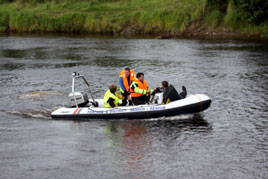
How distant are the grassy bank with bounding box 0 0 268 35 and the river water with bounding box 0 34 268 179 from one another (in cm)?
1665

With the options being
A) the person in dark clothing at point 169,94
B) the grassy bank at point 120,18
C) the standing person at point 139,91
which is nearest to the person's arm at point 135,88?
the standing person at point 139,91

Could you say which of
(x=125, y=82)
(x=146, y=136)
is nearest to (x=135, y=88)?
(x=125, y=82)

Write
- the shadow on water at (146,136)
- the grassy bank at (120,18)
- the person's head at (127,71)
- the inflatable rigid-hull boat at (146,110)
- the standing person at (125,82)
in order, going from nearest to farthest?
the shadow on water at (146,136)
the inflatable rigid-hull boat at (146,110)
the person's head at (127,71)
the standing person at (125,82)
the grassy bank at (120,18)

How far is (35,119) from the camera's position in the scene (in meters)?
17.4

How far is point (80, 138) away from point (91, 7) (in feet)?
156

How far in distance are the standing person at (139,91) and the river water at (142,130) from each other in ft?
3.30

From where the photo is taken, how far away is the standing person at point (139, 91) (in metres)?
16.5

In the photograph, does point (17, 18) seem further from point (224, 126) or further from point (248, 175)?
point (248, 175)

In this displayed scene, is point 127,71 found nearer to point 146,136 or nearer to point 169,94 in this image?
point 169,94

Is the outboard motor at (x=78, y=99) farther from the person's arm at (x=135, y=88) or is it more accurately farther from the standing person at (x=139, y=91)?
the person's arm at (x=135, y=88)

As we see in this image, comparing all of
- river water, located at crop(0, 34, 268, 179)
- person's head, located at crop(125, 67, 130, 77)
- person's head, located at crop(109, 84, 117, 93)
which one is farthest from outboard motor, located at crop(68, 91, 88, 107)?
person's head, located at crop(125, 67, 130, 77)

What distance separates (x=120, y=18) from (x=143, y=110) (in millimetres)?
39302

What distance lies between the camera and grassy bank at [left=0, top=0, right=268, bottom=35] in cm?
4809

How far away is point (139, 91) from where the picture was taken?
16.5 m
